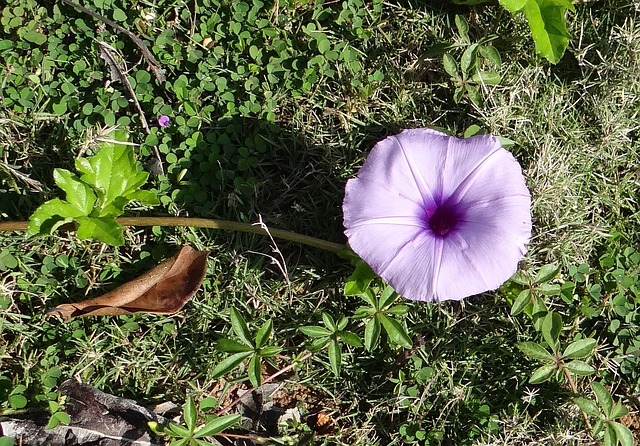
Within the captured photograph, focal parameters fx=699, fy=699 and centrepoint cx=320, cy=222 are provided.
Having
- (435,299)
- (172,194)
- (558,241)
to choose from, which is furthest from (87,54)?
(558,241)

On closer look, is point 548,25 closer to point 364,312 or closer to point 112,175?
point 364,312

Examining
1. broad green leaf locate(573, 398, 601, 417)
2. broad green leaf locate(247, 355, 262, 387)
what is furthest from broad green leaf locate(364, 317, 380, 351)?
broad green leaf locate(573, 398, 601, 417)

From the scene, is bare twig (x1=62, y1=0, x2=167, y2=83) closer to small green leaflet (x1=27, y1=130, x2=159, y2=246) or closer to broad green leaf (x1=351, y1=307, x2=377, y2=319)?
small green leaflet (x1=27, y1=130, x2=159, y2=246)

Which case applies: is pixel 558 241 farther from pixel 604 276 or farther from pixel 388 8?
pixel 388 8

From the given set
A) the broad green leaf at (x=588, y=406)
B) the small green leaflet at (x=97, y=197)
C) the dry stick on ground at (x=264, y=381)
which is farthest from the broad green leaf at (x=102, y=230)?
the broad green leaf at (x=588, y=406)

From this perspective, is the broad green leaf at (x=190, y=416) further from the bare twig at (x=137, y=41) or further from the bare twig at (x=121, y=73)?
the bare twig at (x=137, y=41)
